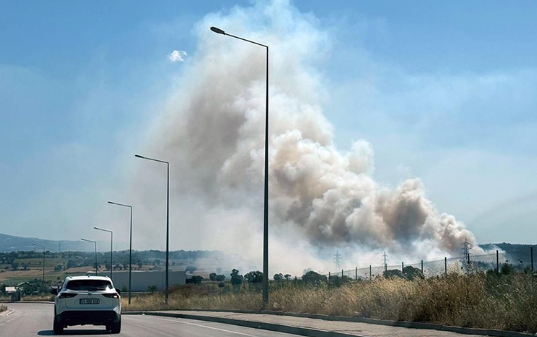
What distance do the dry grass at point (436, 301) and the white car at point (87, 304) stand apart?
318 inches

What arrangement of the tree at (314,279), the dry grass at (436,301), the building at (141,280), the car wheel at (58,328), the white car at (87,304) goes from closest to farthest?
1. the dry grass at (436,301)
2. the white car at (87,304)
3. the car wheel at (58,328)
4. the tree at (314,279)
5. the building at (141,280)

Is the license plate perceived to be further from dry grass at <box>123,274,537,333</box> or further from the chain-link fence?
the chain-link fence

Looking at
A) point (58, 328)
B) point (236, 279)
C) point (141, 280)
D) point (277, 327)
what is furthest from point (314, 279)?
point (141, 280)

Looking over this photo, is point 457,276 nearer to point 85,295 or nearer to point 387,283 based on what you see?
point 387,283

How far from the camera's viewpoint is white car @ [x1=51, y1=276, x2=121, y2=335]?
25219 millimetres

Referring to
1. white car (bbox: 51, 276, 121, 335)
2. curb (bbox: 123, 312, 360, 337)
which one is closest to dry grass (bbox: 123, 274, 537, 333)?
curb (bbox: 123, 312, 360, 337)

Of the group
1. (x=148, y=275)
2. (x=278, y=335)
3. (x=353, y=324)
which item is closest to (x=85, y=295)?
(x=278, y=335)

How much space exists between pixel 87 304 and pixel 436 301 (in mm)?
10299

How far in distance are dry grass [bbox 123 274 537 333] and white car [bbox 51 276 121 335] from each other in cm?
808

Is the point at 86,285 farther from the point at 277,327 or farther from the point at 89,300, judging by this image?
the point at 277,327

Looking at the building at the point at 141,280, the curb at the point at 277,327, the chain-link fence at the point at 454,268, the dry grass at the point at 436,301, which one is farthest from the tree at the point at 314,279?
the building at the point at 141,280

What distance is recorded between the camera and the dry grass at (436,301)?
19922 millimetres

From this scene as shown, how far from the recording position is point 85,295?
25344mm

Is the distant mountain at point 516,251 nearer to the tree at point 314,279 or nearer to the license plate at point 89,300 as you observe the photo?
the tree at point 314,279
